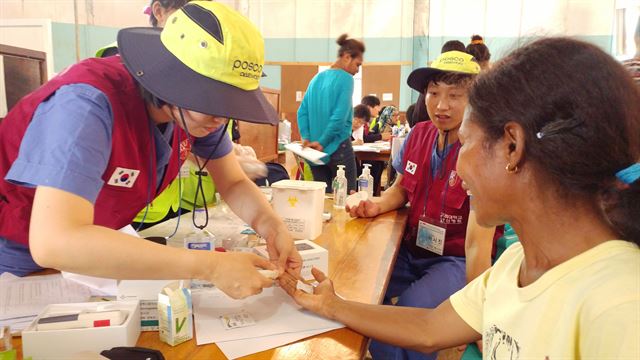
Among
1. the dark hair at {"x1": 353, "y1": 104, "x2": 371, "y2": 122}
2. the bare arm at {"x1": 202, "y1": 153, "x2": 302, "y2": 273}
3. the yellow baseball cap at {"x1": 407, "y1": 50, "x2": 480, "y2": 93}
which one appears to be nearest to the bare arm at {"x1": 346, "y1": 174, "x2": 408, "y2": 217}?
the yellow baseball cap at {"x1": 407, "y1": 50, "x2": 480, "y2": 93}

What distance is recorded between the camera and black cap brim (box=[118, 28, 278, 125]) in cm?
92

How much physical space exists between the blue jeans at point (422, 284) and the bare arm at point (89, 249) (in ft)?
2.60

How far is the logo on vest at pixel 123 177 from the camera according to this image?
41.7 inches

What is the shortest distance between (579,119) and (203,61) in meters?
0.67

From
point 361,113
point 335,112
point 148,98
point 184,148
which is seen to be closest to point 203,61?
point 148,98

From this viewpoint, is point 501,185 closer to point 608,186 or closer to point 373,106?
point 608,186

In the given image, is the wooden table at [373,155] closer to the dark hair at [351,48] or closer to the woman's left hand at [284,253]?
the dark hair at [351,48]

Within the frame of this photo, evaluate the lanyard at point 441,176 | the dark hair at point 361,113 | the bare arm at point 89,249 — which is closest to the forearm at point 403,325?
the bare arm at point 89,249

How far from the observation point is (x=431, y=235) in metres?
1.87

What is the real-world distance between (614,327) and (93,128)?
0.92 m

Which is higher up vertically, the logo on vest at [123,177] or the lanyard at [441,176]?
the logo on vest at [123,177]

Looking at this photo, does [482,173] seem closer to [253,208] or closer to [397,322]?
[397,322]

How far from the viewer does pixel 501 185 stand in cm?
83

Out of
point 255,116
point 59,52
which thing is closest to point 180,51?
point 255,116
